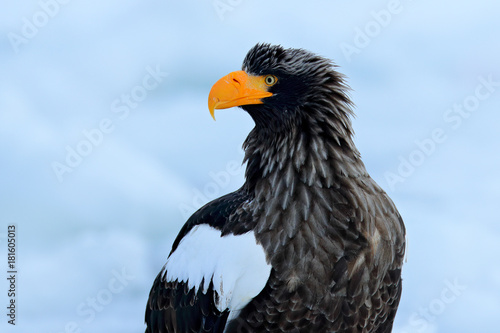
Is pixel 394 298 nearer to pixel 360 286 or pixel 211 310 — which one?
pixel 360 286

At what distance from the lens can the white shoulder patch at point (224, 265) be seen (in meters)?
4.48

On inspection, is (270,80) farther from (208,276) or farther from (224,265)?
(208,276)

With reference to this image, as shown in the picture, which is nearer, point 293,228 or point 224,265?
point 293,228

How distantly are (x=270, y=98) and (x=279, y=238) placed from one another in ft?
3.79

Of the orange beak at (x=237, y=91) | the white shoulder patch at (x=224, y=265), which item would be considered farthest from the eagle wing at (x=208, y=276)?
the orange beak at (x=237, y=91)

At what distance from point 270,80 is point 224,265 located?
157 centimetres

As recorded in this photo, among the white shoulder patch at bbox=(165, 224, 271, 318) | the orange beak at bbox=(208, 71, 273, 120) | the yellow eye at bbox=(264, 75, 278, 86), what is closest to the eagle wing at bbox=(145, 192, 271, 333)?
the white shoulder patch at bbox=(165, 224, 271, 318)

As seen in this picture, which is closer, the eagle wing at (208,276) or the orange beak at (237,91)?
the eagle wing at (208,276)

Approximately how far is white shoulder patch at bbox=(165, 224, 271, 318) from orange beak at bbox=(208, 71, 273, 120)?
1.03 meters

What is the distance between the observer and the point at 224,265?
185 inches

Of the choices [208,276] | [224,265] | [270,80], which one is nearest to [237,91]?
[270,80]

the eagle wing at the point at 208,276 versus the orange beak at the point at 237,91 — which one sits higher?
the orange beak at the point at 237,91

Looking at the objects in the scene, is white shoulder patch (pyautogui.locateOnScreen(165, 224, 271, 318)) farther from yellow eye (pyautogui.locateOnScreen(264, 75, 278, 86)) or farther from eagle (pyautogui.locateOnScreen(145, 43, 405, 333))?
yellow eye (pyautogui.locateOnScreen(264, 75, 278, 86))

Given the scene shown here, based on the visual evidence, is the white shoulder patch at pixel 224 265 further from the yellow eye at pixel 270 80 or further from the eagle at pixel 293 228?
the yellow eye at pixel 270 80
